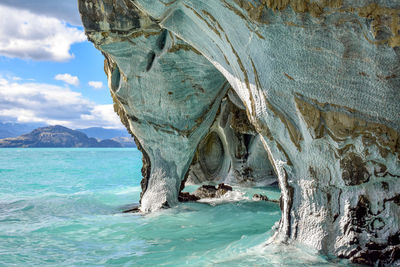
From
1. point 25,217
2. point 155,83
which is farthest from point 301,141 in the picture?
point 25,217

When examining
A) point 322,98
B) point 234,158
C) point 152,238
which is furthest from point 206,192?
point 322,98

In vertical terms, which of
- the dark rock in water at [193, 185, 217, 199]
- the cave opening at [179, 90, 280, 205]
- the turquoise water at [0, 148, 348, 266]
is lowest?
the turquoise water at [0, 148, 348, 266]

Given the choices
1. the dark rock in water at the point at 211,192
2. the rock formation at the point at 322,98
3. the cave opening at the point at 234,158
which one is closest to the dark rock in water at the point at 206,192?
the dark rock in water at the point at 211,192

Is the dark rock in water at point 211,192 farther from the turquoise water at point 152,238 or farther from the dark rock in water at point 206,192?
the turquoise water at point 152,238

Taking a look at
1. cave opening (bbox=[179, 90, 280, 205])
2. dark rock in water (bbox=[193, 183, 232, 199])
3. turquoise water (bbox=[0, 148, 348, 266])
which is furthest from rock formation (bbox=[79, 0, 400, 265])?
cave opening (bbox=[179, 90, 280, 205])

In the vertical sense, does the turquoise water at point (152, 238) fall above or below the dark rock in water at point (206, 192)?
below

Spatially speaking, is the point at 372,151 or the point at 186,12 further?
the point at 186,12

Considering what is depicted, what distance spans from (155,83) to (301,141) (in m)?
2.93

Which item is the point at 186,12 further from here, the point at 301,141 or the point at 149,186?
the point at 149,186

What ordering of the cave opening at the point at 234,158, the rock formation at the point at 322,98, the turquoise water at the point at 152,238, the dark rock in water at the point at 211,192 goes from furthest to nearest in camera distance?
the cave opening at the point at 234,158, the dark rock in water at the point at 211,192, the turquoise water at the point at 152,238, the rock formation at the point at 322,98

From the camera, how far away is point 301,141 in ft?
8.48

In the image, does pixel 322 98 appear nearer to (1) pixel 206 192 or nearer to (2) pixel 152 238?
(2) pixel 152 238

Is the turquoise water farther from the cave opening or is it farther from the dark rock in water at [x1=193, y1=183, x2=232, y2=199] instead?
the cave opening

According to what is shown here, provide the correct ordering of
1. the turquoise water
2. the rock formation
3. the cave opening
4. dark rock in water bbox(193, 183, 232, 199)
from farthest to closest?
the cave opening
dark rock in water bbox(193, 183, 232, 199)
the turquoise water
the rock formation
